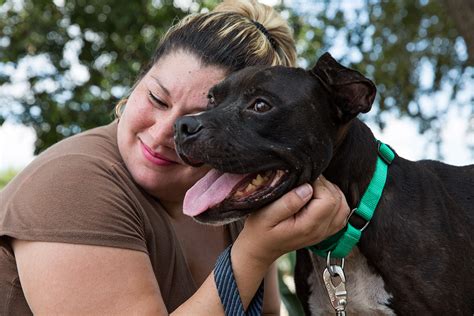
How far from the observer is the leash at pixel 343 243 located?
9.87 feet

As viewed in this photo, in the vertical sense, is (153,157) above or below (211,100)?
below

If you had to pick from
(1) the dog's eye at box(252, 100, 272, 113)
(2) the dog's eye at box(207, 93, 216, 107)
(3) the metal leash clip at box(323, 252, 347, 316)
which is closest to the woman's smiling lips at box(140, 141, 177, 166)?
(2) the dog's eye at box(207, 93, 216, 107)

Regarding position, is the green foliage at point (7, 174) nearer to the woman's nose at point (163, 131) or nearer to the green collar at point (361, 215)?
the woman's nose at point (163, 131)

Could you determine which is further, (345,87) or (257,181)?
(345,87)

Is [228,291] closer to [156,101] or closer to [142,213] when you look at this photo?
[142,213]

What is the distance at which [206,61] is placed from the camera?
132 inches

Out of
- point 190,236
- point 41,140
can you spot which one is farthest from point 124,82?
point 190,236

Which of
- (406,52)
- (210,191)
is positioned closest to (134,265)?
(210,191)

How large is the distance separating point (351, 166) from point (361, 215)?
8.4 inches

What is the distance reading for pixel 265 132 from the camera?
2.87 m

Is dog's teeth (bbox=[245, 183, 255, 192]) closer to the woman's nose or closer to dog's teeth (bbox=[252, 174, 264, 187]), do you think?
dog's teeth (bbox=[252, 174, 264, 187])

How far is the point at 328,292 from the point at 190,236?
833 millimetres

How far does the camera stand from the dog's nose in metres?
2.79

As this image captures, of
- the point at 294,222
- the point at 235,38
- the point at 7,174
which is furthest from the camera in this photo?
the point at 7,174
